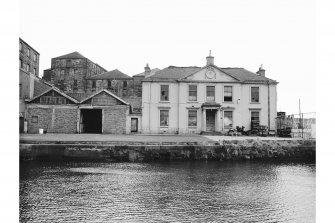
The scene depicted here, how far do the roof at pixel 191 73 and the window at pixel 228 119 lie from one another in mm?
2631

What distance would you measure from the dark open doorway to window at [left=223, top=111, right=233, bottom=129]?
9.99 meters

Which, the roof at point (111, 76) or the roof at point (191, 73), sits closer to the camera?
the roof at point (191, 73)

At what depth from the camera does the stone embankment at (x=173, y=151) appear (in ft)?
42.9

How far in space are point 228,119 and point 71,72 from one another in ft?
97.7

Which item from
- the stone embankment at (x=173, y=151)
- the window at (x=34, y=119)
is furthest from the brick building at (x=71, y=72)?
the stone embankment at (x=173, y=151)

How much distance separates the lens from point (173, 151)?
530 inches

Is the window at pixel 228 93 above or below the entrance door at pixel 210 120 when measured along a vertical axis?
above

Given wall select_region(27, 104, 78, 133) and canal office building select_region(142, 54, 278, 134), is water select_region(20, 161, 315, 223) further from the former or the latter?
wall select_region(27, 104, 78, 133)

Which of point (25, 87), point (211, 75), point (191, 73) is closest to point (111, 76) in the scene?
point (25, 87)

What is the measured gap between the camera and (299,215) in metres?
6.25

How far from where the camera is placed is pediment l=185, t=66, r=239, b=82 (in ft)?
77.2

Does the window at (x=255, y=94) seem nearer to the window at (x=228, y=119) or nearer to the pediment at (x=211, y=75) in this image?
the pediment at (x=211, y=75)

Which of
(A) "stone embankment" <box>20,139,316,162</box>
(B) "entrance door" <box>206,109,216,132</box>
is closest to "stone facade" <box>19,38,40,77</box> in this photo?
(B) "entrance door" <box>206,109,216,132</box>

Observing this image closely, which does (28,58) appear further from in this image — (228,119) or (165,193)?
(165,193)
